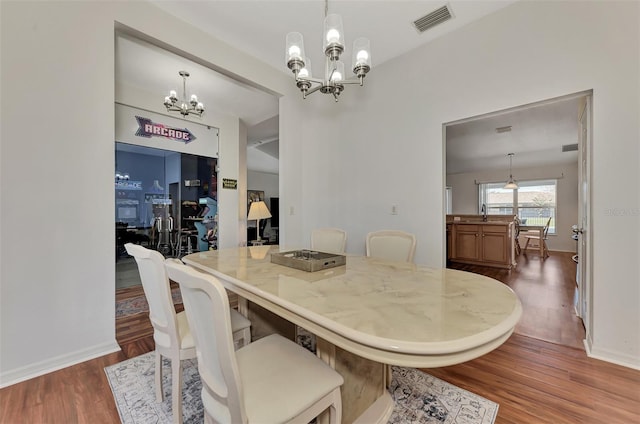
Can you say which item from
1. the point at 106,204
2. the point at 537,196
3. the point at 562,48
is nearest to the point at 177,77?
the point at 106,204

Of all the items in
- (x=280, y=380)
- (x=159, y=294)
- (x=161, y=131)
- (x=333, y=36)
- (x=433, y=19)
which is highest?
(x=433, y=19)

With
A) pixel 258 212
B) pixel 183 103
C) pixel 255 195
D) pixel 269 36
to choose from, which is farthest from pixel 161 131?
pixel 255 195

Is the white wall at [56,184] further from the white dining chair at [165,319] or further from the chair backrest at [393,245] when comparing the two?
the chair backrest at [393,245]

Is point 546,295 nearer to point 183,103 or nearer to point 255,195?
point 183,103

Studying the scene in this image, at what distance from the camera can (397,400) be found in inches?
59.4

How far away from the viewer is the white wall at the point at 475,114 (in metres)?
1.89

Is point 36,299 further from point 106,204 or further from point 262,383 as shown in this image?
point 262,383

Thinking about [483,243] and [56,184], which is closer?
[56,184]

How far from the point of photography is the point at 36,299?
1820 mm

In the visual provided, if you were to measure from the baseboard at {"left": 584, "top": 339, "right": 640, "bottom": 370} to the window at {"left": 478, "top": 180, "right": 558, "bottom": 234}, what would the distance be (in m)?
6.93

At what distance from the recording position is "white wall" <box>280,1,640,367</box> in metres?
1.89

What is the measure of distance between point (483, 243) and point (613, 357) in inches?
131

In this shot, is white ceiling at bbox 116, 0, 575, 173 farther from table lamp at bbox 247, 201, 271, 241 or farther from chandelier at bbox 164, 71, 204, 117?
table lamp at bbox 247, 201, 271, 241

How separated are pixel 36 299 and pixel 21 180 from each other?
829mm
